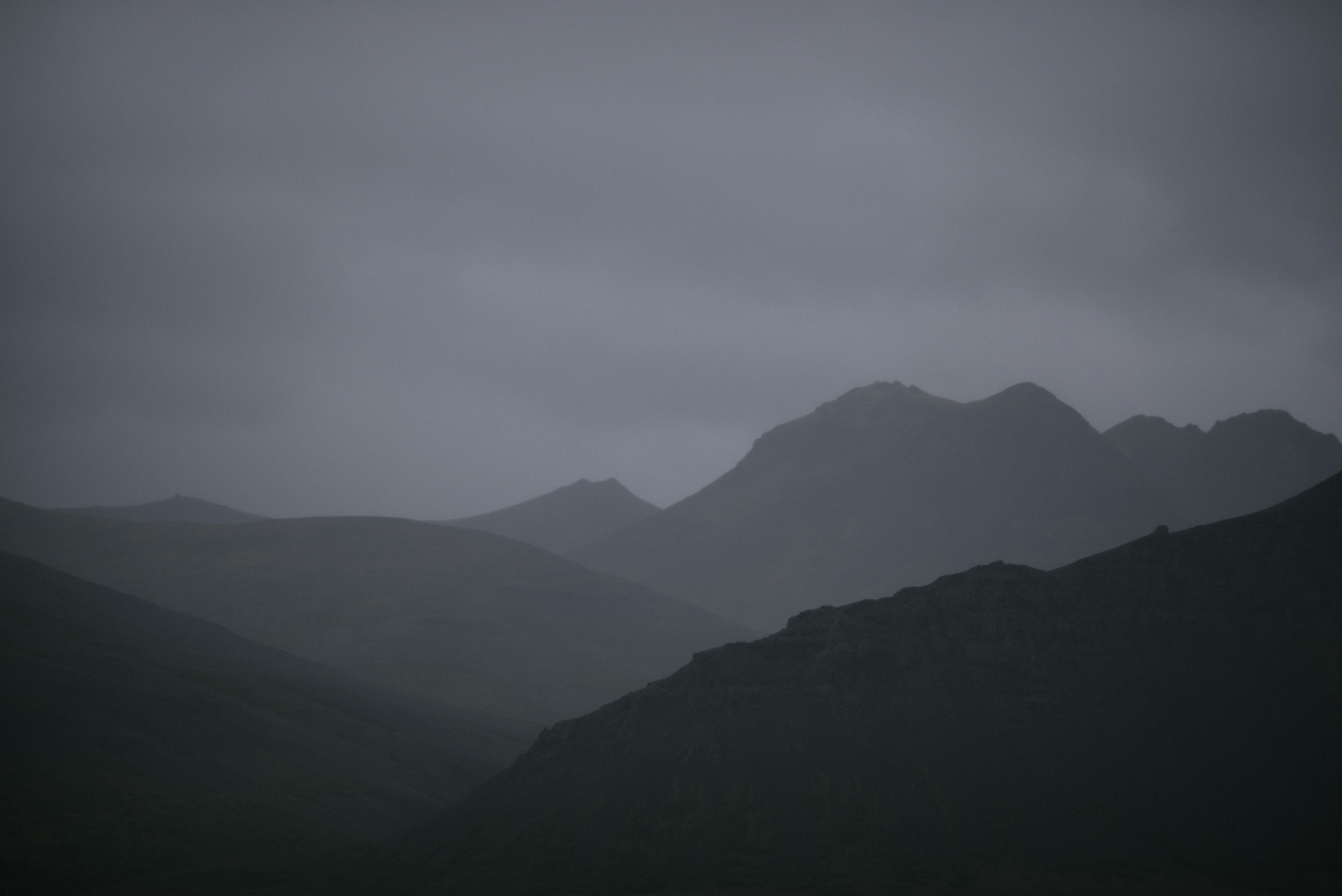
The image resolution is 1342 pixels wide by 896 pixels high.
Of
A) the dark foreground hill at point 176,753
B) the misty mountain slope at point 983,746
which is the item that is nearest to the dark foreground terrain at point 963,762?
the misty mountain slope at point 983,746

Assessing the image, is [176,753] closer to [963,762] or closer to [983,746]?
[963,762]

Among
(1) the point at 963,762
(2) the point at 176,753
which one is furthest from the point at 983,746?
(2) the point at 176,753

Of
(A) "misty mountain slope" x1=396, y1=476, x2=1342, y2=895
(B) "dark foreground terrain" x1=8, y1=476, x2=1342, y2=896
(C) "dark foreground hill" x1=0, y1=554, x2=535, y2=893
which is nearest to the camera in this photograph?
(B) "dark foreground terrain" x1=8, y1=476, x2=1342, y2=896

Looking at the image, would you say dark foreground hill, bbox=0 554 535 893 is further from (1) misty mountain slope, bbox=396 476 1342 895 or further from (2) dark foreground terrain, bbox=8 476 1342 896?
(1) misty mountain slope, bbox=396 476 1342 895

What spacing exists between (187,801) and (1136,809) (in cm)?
5934

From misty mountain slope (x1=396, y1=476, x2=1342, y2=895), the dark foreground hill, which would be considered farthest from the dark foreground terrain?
the dark foreground hill

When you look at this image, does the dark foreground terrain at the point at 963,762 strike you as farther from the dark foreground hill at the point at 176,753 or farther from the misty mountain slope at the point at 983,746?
the dark foreground hill at the point at 176,753

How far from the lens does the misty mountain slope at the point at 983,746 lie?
51625 mm

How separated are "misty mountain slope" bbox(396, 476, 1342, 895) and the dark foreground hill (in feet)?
47.4

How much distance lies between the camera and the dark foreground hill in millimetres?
61562

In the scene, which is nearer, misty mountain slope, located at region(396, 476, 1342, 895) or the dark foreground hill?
misty mountain slope, located at region(396, 476, 1342, 895)

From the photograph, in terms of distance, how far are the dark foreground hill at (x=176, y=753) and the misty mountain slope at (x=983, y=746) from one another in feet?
47.4

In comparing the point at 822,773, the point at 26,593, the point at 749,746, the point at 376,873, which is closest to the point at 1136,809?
the point at 822,773

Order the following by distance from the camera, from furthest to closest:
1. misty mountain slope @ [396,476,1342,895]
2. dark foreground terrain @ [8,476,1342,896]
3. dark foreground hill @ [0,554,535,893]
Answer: dark foreground hill @ [0,554,535,893] < misty mountain slope @ [396,476,1342,895] < dark foreground terrain @ [8,476,1342,896]
